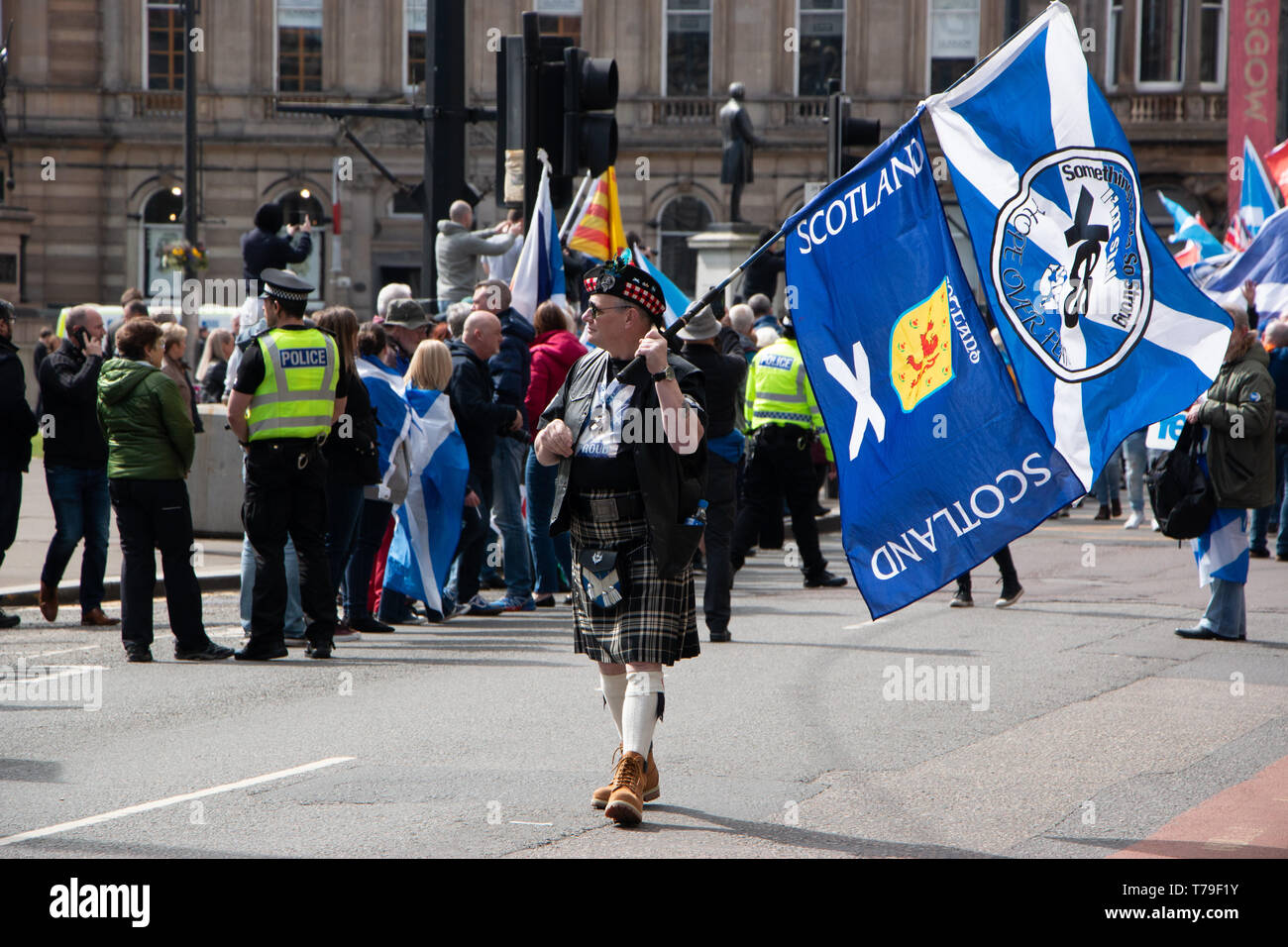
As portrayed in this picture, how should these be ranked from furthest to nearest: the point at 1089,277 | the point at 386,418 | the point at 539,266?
1. the point at 539,266
2. the point at 386,418
3. the point at 1089,277

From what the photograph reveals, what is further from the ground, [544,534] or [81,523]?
[81,523]

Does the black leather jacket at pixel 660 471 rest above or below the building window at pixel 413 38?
below

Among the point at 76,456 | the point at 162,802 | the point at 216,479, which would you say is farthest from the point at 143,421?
the point at 216,479

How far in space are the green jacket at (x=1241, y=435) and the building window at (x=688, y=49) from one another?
32192 mm

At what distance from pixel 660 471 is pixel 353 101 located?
123 feet

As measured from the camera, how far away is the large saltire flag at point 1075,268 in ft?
19.2

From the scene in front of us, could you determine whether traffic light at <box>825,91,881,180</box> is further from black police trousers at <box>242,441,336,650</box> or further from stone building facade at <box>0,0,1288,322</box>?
stone building facade at <box>0,0,1288,322</box>

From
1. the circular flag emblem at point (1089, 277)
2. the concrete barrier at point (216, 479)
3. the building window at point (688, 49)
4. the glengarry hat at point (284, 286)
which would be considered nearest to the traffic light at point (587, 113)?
the glengarry hat at point (284, 286)

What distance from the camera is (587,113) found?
12062mm

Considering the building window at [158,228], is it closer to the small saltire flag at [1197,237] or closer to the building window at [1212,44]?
the building window at [1212,44]

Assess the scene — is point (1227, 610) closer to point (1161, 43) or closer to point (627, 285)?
point (627, 285)

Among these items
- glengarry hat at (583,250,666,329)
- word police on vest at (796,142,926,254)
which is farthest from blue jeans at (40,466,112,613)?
word police on vest at (796,142,926,254)

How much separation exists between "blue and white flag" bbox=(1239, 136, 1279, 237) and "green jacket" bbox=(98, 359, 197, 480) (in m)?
12.9
